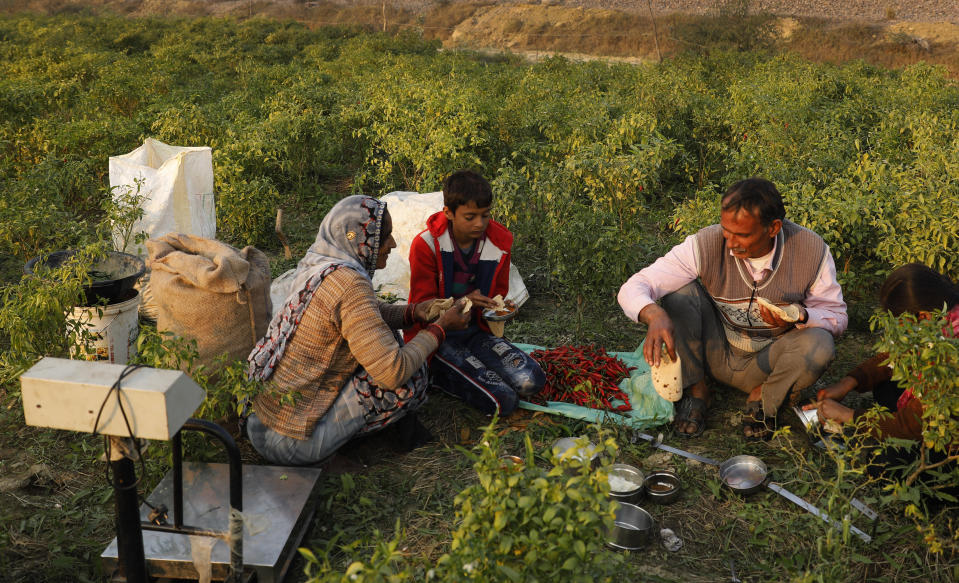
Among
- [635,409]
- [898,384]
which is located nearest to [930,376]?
[898,384]

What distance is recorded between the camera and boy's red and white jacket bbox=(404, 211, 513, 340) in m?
3.73

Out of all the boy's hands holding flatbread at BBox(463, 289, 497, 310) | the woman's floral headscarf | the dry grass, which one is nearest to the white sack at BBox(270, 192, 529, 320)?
the boy's hands holding flatbread at BBox(463, 289, 497, 310)

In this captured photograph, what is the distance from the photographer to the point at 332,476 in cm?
322

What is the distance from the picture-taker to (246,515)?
2766 mm

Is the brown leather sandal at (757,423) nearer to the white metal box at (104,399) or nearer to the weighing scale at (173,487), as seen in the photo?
the weighing scale at (173,487)

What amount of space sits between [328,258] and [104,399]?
1.34 meters

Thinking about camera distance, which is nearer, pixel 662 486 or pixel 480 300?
pixel 662 486

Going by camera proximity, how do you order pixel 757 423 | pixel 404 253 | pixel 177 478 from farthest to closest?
pixel 404 253 < pixel 757 423 < pixel 177 478

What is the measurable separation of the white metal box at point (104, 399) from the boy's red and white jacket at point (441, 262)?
1.89 metres

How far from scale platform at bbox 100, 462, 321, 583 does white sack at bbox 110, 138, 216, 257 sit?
251 centimetres

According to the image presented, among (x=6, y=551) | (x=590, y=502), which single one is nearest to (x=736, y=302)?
(x=590, y=502)

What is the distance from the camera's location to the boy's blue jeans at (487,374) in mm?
3629

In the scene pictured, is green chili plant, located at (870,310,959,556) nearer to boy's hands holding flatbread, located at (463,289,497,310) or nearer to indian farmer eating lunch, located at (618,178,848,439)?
indian farmer eating lunch, located at (618,178,848,439)

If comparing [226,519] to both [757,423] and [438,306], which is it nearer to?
[438,306]
